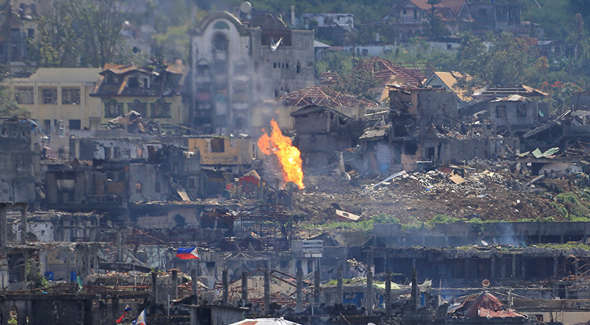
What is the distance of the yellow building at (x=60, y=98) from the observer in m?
96.3

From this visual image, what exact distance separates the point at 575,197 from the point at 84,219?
25.8 meters

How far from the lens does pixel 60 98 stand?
9712cm

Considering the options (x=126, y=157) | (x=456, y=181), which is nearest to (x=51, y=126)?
(x=126, y=157)

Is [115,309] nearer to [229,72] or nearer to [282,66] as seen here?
[229,72]

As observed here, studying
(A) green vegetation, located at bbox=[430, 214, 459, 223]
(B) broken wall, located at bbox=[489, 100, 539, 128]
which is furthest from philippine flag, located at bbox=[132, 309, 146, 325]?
(B) broken wall, located at bbox=[489, 100, 539, 128]

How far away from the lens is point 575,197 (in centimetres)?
7844

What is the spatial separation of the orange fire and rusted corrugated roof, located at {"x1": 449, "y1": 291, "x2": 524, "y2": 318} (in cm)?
2609

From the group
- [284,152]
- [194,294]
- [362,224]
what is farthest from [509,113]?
[194,294]

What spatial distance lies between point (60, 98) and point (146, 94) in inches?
262

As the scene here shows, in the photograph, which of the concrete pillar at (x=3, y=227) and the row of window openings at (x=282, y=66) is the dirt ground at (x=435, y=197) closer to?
the row of window openings at (x=282, y=66)

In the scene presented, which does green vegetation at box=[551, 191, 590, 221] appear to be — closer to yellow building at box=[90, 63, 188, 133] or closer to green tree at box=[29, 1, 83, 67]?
yellow building at box=[90, 63, 188, 133]

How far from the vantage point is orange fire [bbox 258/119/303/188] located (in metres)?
82.1

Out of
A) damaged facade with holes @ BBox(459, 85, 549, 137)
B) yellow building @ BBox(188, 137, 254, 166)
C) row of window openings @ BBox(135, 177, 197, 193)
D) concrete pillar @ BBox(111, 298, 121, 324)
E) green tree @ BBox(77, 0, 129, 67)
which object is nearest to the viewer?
concrete pillar @ BBox(111, 298, 121, 324)

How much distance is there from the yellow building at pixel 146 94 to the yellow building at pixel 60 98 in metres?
1.57
